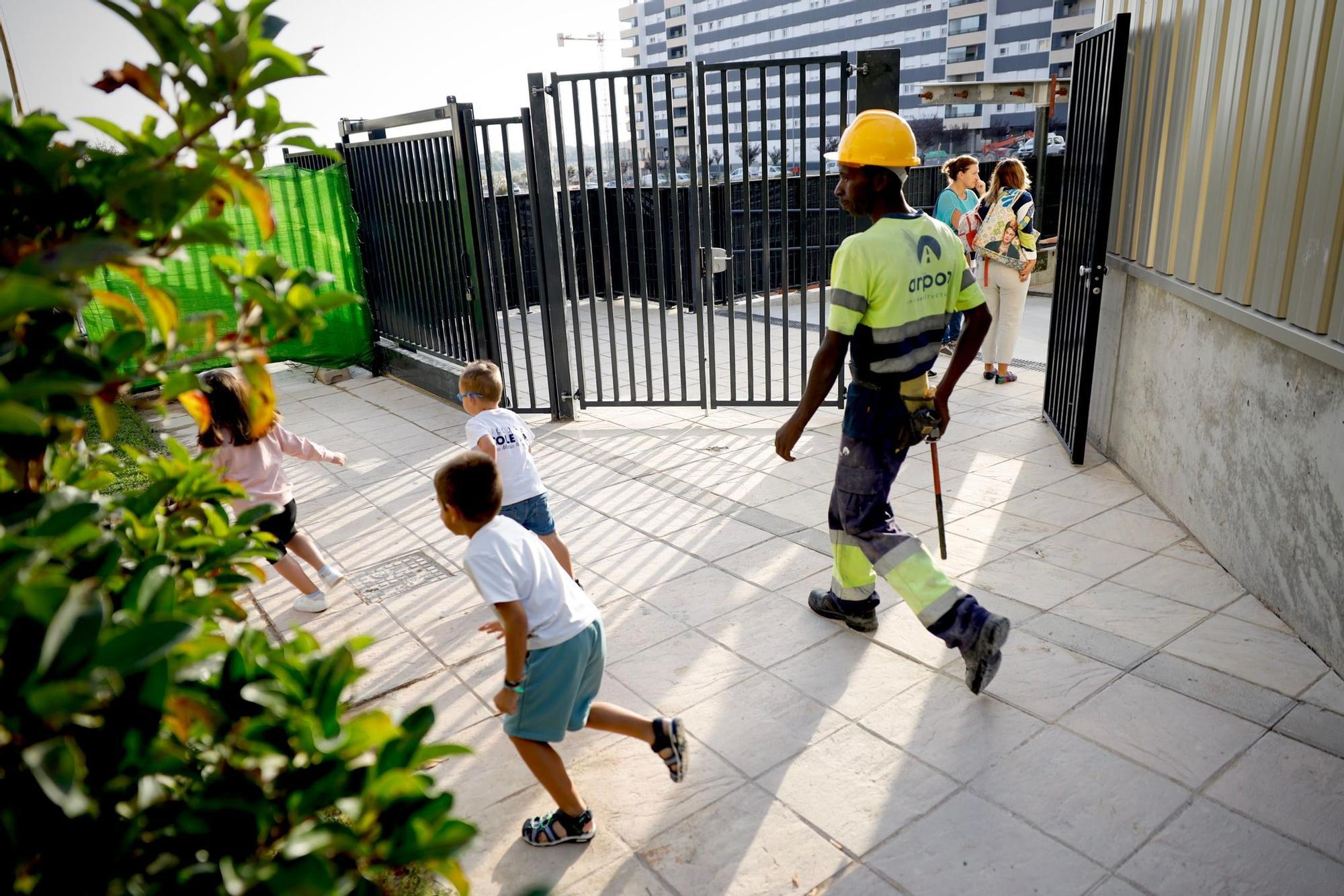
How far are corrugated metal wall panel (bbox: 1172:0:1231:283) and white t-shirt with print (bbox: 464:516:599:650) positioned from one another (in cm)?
391

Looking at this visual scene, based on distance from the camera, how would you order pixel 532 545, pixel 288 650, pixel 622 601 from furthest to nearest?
pixel 622 601, pixel 532 545, pixel 288 650

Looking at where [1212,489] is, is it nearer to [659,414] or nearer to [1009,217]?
[1009,217]

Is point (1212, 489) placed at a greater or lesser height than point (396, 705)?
greater

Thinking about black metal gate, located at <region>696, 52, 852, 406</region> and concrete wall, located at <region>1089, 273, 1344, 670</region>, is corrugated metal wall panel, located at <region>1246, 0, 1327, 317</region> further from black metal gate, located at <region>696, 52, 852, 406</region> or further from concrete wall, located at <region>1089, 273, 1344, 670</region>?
black metal gate, located at <region>696, 52, 852, 406</region>

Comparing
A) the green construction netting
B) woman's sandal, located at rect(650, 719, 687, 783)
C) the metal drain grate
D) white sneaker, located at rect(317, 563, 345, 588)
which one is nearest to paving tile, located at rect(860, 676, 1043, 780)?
woman's sandal, located at rect(650, 719, 687, 783)

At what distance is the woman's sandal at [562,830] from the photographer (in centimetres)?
278

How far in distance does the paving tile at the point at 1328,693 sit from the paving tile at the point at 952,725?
A: 104 centimetres

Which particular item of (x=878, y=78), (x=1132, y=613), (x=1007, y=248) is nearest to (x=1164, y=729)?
(x=1132, y=613)

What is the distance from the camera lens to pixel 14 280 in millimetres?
854

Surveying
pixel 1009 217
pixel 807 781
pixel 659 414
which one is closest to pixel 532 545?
pixel 807 781

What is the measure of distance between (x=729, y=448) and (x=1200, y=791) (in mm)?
4191

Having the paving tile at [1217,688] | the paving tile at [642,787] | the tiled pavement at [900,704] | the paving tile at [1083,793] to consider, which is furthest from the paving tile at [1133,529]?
the paving tile at [642,787]

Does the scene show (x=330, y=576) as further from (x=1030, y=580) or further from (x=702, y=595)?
(x=1030, y=580)

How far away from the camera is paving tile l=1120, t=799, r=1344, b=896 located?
98.3 inches
